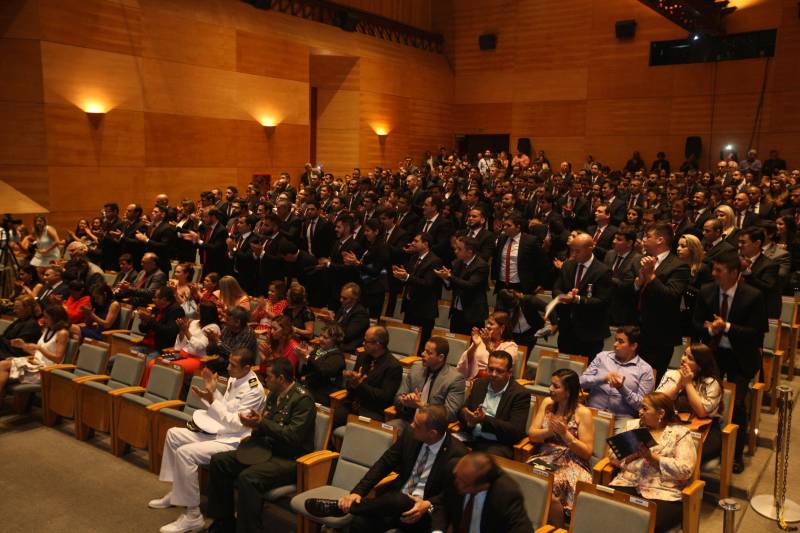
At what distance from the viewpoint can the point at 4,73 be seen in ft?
36.1

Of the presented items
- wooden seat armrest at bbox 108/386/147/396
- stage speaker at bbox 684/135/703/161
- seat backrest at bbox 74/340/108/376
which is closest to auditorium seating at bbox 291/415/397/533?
wooden seat armrest at bbox 108/386/147/396

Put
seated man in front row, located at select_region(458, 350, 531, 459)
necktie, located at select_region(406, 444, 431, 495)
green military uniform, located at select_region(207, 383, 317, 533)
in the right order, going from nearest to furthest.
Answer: necktie, located at select_region(406, 444, 431, 495), green military uniform, located at select_region(207, 383, 317, 533), seated man in front row, located at select_region(458, 350, 531, 459)

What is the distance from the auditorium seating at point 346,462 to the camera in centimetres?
419

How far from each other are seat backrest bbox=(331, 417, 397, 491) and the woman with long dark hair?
931mm

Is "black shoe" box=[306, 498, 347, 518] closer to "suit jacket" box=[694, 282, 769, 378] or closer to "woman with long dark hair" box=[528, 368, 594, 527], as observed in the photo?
"woman with long dark hair" box=[528, 368, 594, 527]

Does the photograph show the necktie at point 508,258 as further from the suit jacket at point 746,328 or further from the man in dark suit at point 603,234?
the suit jacket at point 746,328

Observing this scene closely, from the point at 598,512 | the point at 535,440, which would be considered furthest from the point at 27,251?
the point at 598,512

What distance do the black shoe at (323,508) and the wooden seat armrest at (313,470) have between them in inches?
14.8

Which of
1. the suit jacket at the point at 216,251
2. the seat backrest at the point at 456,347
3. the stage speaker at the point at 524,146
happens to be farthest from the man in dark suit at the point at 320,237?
the stage speaker at the point at 524,146

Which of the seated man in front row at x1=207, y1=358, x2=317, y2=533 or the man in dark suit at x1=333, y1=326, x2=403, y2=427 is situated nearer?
the seated man in front row at x1=207, y1=358, x2=317, y2=533

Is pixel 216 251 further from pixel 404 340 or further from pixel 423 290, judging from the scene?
pixel 404 340

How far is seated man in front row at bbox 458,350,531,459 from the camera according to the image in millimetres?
4270

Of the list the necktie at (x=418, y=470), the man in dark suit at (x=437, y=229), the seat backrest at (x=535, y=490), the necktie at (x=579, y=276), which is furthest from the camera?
the man in dark suit at (x=437, y=229)

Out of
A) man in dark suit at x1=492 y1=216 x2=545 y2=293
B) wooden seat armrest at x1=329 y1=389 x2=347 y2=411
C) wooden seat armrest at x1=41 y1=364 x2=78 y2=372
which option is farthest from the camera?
man in dark suit at x1=492 y1=216 x2=545 y2=293
